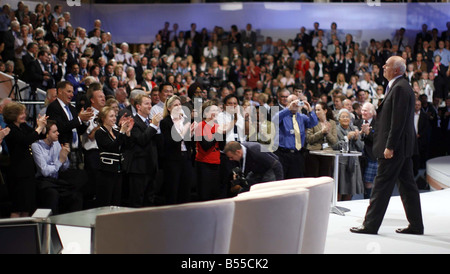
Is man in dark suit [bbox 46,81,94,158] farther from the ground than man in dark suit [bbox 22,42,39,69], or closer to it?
closer to it

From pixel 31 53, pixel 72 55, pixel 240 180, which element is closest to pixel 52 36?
pixel 72 55

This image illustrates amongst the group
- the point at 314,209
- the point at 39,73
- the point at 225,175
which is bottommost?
the point at 225,175

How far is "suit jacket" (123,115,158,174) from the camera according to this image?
20.9 feet

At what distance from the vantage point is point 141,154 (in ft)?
21.0

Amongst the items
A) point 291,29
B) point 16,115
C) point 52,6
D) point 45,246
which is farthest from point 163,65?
point 45,246

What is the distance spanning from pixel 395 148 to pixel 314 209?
159 centimetres

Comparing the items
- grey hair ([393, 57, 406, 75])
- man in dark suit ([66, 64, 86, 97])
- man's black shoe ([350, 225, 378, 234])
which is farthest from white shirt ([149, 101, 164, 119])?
grey hair ([393, 57, 406, 75])

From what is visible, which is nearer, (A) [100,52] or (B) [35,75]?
(B) [35,75]

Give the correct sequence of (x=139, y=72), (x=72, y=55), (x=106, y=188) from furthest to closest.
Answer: (x=139, y=72) → (x=72, y=55) → (x=106, y=188)

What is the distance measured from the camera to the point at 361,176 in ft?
25.2

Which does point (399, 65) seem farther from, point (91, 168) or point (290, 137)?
point (91, 168)

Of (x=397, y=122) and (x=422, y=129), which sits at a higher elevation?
(x=397, y=122)

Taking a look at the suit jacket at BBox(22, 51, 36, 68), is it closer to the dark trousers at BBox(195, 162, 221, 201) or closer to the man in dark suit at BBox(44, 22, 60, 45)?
the man in dark suit at BBox(44, 22, 60, 45)

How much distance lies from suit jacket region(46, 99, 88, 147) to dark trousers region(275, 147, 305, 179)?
2.39 m
